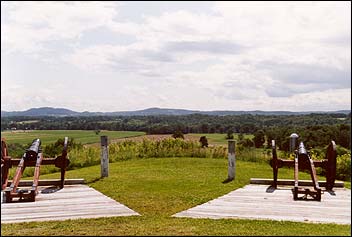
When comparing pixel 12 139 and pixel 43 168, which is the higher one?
pixel 12 139

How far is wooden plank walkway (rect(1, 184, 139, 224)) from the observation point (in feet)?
20.2

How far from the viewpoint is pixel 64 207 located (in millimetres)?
6836

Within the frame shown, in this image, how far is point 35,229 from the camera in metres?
5.32

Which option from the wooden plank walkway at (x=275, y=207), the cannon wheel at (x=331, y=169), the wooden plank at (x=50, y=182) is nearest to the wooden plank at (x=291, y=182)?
the cannon wheel at (x=331, y=169)

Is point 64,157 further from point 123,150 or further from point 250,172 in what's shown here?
point 123,150

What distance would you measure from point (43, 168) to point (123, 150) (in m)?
3.11

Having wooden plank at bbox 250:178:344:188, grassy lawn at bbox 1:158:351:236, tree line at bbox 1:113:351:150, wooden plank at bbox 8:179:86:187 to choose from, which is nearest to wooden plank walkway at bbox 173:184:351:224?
grassy lawn at bbox 1:158:351:236

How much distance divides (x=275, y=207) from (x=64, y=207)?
307 centimetres

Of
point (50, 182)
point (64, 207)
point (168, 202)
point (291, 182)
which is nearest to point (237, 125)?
point (291, 182)

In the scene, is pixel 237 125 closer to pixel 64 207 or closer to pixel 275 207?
pixel 275 207

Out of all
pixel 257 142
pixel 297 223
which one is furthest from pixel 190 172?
pixel 257 142

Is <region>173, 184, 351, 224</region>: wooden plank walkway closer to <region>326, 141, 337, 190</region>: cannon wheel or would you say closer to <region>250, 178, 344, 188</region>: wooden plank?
<region>326, 141, 337, 190</region>: cannon wheel

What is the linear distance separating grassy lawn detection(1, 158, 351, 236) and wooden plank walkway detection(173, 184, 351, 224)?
1.03 feet

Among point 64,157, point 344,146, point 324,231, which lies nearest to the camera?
point 324,231
